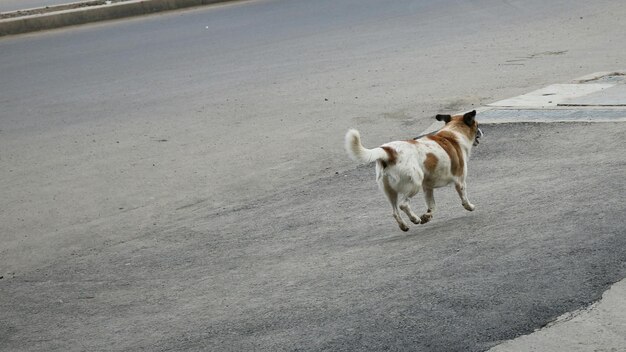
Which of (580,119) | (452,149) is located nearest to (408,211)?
(452,149)

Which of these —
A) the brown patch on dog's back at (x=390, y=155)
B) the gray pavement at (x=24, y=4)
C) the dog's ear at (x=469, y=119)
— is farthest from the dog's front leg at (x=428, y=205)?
the gray pavement at (x=24, y=4)

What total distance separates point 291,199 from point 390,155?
199 cm

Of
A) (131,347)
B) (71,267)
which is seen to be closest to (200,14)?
(71,267)

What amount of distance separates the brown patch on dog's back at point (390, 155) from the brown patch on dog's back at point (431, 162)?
304mm

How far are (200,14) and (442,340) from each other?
1753 cm

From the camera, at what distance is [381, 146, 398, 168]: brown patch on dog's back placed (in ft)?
23.8

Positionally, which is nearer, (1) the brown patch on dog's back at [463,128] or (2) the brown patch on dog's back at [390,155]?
Answer: (2) the brown patch on dog's back at [390,155]

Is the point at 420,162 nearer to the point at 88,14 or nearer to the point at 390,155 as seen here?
the point at 390,155

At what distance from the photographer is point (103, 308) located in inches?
271

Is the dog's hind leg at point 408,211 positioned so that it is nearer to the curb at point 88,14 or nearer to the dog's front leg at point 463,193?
the dog's front leg at point 463,193

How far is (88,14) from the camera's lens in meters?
22.4

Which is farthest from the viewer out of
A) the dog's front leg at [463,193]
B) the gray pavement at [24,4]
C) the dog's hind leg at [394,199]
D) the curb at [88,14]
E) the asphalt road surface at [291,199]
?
the gray pavement at [24,4]

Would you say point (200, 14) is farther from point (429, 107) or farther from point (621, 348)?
point (621, 348)

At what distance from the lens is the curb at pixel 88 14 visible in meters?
21.6
